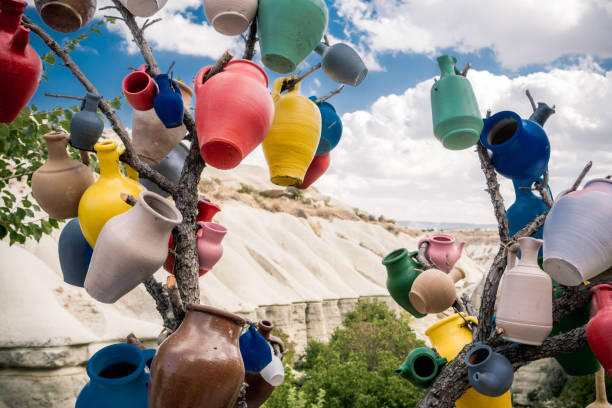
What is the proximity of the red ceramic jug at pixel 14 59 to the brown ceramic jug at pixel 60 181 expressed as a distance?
0.91ft

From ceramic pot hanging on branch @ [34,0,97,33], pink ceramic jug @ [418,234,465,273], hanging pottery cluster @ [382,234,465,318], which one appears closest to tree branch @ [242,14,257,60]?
ceramic pot hanging on branch @ [34,0,97,33]

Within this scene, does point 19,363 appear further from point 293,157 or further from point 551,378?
point 551,378

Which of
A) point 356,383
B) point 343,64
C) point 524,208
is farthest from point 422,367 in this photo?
point 356,383

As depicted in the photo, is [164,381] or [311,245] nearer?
[164,381]

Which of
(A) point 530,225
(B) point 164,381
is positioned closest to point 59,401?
(B) point 164,381

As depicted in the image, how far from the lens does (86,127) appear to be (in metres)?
1.34

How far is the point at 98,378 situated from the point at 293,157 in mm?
916

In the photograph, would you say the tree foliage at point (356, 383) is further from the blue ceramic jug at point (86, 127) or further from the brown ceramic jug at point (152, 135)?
the blue ceramic jug at point (86, 127)

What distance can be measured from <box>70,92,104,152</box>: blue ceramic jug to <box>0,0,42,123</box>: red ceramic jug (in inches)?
8.7

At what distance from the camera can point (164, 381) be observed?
112 cm

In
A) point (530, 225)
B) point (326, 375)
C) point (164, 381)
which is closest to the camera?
point (164, 381)

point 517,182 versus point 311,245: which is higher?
point 517,182

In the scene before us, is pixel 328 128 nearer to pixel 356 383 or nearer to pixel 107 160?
pixel 107 160

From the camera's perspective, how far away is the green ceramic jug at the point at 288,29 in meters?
1.34
